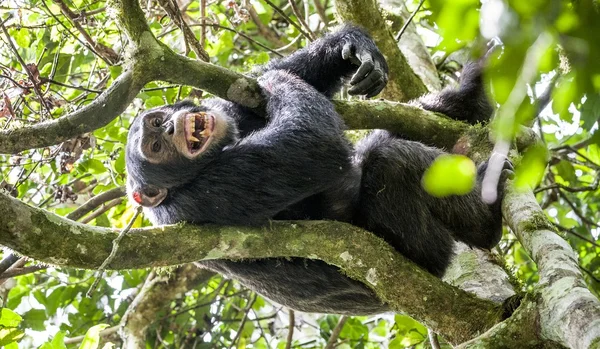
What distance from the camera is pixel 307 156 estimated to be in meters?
4.52

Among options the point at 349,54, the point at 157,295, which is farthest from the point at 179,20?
the point at 157,295

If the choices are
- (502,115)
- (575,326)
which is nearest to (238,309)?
(575,326)

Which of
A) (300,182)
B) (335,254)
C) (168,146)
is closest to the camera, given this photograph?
(335,254)

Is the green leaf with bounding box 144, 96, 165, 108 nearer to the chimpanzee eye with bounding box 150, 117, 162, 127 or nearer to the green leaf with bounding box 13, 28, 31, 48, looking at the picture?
the chimpanzee eye with bounding box 150, 117, 162, 127

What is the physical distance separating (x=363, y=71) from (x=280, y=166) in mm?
948

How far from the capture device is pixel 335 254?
13.5ft

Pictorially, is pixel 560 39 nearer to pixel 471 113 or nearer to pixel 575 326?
pixel 575 326

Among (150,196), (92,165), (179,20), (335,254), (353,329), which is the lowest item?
(335,254)

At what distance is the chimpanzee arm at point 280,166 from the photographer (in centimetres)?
439

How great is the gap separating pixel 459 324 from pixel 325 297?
124 cm

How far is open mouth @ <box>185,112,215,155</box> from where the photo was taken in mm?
4918

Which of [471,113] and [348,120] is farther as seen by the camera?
[471,113]

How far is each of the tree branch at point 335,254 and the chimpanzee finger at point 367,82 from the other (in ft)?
3.70

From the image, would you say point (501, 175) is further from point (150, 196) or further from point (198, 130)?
point (150, 196)
